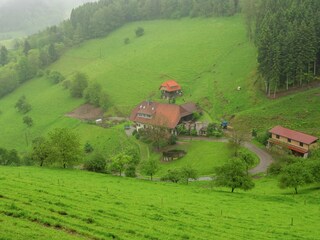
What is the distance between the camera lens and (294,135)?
7894cm

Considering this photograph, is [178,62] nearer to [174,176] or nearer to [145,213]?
[174,176]

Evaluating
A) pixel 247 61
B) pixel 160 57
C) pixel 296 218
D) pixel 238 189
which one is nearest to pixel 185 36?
pixel 160 57

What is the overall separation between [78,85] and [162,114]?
51397 millimetres

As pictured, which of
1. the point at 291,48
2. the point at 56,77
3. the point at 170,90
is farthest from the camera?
the point at 56,77

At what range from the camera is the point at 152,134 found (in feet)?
306

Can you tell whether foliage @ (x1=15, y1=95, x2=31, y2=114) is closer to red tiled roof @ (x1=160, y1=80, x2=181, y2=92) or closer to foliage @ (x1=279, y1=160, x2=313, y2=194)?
red tiled roof @ (x1=160, y1=80, x2=181, y2=92)

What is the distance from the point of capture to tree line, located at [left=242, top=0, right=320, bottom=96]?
96000 millimetres

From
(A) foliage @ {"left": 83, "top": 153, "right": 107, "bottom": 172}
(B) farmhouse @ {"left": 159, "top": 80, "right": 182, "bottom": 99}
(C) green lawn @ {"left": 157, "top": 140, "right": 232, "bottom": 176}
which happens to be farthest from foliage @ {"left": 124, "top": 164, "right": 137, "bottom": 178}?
(B) farmhouse @ {"left": 159, "top": 80, "right": 182, "bottom": 99}

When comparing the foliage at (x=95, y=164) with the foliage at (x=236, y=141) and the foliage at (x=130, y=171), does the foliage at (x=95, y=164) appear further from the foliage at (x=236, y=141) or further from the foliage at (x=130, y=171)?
the foliage at (x=236, y=141)

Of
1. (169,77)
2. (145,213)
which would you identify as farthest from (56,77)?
(145,213)

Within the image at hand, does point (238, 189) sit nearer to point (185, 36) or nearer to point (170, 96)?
point (170, 96)

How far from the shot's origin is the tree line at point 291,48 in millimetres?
96000

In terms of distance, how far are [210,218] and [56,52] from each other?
547 feet

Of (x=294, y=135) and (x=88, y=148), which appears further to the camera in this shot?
(x=88, y=148)
